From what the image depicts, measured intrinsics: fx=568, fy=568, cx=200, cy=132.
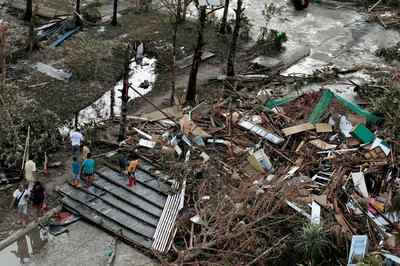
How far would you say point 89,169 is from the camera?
1474cm

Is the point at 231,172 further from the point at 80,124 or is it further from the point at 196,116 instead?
the point at 80,124

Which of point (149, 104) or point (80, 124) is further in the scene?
point (149, 104)

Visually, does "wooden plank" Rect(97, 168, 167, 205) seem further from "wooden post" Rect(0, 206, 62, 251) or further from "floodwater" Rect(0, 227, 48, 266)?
"floodwater" Rect(0, 227, 48, 266)

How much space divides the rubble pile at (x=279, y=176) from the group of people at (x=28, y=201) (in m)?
3.20

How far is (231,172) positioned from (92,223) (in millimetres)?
3872

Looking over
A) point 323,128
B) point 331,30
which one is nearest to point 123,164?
point 323,128

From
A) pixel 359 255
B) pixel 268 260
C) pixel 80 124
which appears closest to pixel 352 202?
pixel 359 255

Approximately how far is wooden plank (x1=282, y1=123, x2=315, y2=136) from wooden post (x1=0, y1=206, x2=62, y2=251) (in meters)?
6.72

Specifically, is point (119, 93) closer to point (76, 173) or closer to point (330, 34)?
point (76, 173)

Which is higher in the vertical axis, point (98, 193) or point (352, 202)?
point (352, 202)

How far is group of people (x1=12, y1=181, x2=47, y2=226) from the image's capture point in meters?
13.7

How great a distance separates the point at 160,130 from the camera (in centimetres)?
1709

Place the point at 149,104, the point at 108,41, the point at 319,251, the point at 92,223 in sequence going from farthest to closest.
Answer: the point at 108,41
the point at 149,104
the point at 92,223
the point at 319,251

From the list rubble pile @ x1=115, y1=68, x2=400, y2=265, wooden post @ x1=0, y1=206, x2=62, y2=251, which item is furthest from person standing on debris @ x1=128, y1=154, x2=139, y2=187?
wooden post @ x1=0, y1=206, x2=62, y2=251
